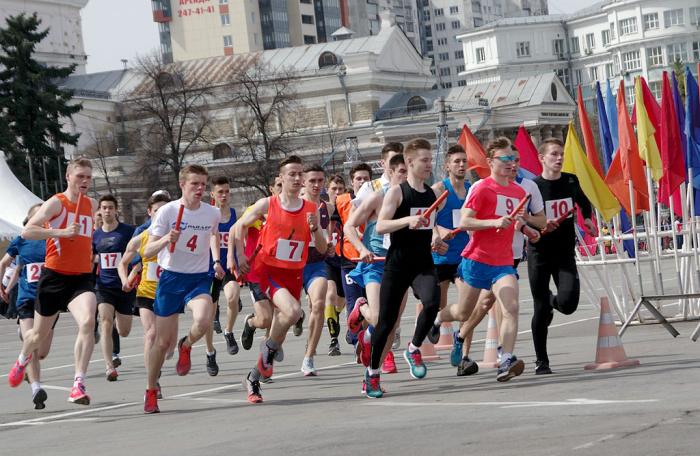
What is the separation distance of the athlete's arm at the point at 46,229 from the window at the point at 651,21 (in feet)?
457

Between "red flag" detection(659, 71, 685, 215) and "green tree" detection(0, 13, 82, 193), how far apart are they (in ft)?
173

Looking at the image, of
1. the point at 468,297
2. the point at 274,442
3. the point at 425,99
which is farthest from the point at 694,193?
the point at 425,99

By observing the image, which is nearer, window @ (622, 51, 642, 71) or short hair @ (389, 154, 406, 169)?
short hair @ (389, 154, 406, 169)

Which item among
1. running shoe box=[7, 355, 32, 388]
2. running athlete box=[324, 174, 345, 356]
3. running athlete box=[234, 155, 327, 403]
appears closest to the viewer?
running athlete box=[234, 155, 327, 403]

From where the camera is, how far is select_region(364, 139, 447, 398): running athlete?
37.3 ft

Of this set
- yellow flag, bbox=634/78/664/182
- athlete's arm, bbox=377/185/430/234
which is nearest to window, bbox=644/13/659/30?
yellow flag, bbox=634/78/664/182

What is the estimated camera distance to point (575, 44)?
6590 inches

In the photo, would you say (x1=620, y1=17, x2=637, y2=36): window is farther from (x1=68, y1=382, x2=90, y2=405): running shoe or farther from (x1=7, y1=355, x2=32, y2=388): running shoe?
(x1=68, y1=382, x2=90, y2=405): running shoe

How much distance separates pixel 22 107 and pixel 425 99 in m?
43.4

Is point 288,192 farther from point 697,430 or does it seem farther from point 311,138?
point 311,138

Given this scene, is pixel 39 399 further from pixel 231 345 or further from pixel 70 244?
pixel 231 345

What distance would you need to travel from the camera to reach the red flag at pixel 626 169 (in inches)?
665

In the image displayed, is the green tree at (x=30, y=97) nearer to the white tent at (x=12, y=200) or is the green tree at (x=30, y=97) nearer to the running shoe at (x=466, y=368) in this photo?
the white tent at (x=12, y=200)

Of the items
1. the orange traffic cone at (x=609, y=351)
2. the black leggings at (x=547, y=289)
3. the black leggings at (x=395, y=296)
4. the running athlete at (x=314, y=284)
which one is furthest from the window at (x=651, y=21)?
the black leggings at (x=395, y=296)
